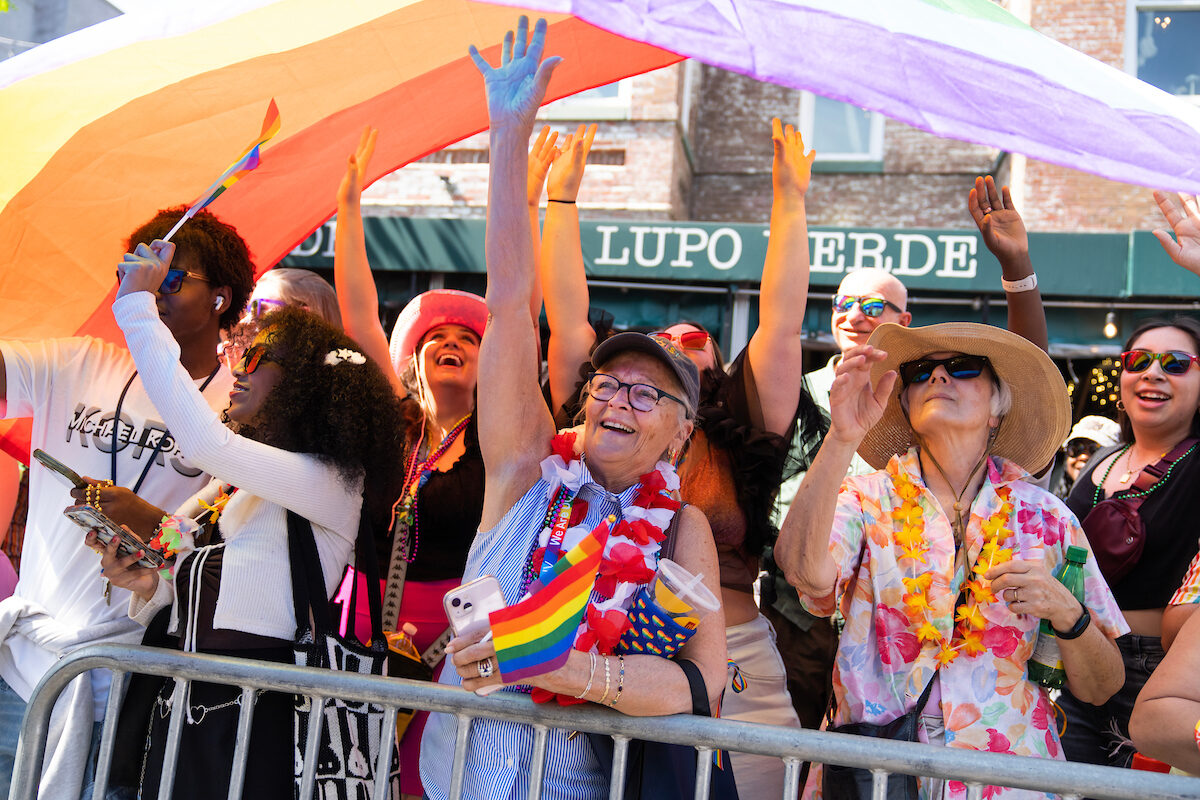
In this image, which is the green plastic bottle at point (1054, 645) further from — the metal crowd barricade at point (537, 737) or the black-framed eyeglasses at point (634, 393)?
the black-framed eyeglasses at point (634, 393)

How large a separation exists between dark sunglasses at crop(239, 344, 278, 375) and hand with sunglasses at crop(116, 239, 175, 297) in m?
0.28

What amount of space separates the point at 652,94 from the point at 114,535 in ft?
33.4

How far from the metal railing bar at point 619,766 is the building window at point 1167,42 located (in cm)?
1098

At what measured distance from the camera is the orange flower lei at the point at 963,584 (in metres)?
2.42

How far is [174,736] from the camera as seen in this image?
221cm

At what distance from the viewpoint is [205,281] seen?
2766 millimetres

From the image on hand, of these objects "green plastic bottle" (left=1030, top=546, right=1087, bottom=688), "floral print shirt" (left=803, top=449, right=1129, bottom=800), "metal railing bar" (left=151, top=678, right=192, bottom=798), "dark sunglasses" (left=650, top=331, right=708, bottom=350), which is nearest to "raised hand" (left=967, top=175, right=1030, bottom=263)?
"floral print shirt" (left=803, top=449, right=1129, bottom=800)

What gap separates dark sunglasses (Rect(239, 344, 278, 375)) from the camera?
256cm

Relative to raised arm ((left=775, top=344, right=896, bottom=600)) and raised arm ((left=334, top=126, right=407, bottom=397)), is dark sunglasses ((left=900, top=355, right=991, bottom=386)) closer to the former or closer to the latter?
raised arm ((left=775, top=344, right=896, bottom=600))

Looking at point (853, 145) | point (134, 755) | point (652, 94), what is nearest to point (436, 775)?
point (134, 755)

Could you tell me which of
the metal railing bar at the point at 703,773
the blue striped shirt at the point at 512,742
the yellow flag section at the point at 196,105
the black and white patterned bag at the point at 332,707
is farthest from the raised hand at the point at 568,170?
the metal railing bar at the point at 703,773

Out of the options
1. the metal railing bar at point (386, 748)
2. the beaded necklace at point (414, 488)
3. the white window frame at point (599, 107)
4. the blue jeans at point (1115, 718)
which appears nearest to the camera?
the metal railing bar at point (386, 748)

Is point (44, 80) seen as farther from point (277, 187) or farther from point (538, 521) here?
point (538, 521)

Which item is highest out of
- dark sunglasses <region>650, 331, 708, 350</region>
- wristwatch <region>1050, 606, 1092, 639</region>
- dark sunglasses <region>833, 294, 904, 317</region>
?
dark sunglasses <region>833, 294, 904, 317</region>
